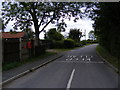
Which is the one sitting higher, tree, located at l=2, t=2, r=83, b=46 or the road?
tree, located at l=2, t=2, r=83, b=46

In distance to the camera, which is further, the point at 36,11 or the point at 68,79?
the point at 36,11

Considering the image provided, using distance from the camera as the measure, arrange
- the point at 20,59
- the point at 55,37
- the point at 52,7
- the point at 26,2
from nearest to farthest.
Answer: the point at 20,59, the point at 26,2, the point at 52,7, the point at 55,37

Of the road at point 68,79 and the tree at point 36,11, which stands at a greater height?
the tree at point 36,11

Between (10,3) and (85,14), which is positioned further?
(85,14)

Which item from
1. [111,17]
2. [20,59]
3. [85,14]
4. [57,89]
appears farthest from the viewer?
[85,14]

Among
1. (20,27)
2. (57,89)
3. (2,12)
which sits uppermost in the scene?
(2,12)

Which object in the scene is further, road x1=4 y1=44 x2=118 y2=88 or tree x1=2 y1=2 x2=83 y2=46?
tree x1=2 y1=2 x2=83 y2=46

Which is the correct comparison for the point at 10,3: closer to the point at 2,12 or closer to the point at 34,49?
the point at 2,12

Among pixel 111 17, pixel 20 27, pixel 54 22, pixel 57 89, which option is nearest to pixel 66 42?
pixel 54 22

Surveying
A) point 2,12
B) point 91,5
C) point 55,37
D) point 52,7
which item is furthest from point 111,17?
point 55,37

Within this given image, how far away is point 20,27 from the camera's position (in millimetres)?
22062

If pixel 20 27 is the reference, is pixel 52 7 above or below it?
above

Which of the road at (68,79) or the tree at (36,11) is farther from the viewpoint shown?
the tree at (36,11)

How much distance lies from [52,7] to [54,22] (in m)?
3.51
